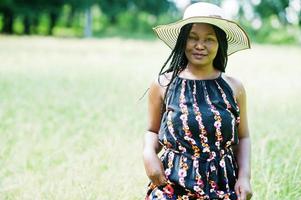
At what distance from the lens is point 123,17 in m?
42.0

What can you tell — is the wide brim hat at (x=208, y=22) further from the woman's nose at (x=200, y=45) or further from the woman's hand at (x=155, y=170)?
the woman's hand at (x=155, y=170)

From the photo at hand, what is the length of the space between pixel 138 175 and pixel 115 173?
15 cm

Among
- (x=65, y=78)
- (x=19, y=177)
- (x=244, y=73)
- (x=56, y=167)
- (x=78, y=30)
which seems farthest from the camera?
(x=78, y=30)

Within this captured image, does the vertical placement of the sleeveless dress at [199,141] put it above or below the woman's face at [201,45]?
below

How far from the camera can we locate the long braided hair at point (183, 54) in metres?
2.27

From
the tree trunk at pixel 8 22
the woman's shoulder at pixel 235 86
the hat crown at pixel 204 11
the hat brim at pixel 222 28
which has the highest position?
the hat crown at pixel 204 11

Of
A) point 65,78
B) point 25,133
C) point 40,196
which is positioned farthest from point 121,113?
point 65,78

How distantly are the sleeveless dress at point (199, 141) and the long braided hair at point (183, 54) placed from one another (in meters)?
0.10

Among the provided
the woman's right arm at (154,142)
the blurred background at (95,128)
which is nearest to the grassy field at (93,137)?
the blurred background at (95,128)

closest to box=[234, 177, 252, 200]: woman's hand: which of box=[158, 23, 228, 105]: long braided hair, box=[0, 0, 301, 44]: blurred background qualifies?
box=[158, 23, 228, 105]: long braided hair

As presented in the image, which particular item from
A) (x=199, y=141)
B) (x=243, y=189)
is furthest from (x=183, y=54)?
(x=243, y=189)

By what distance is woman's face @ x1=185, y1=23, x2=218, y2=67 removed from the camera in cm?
225

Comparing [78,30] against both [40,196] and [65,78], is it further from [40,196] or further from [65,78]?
[40,196]

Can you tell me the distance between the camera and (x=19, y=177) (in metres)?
3.41
